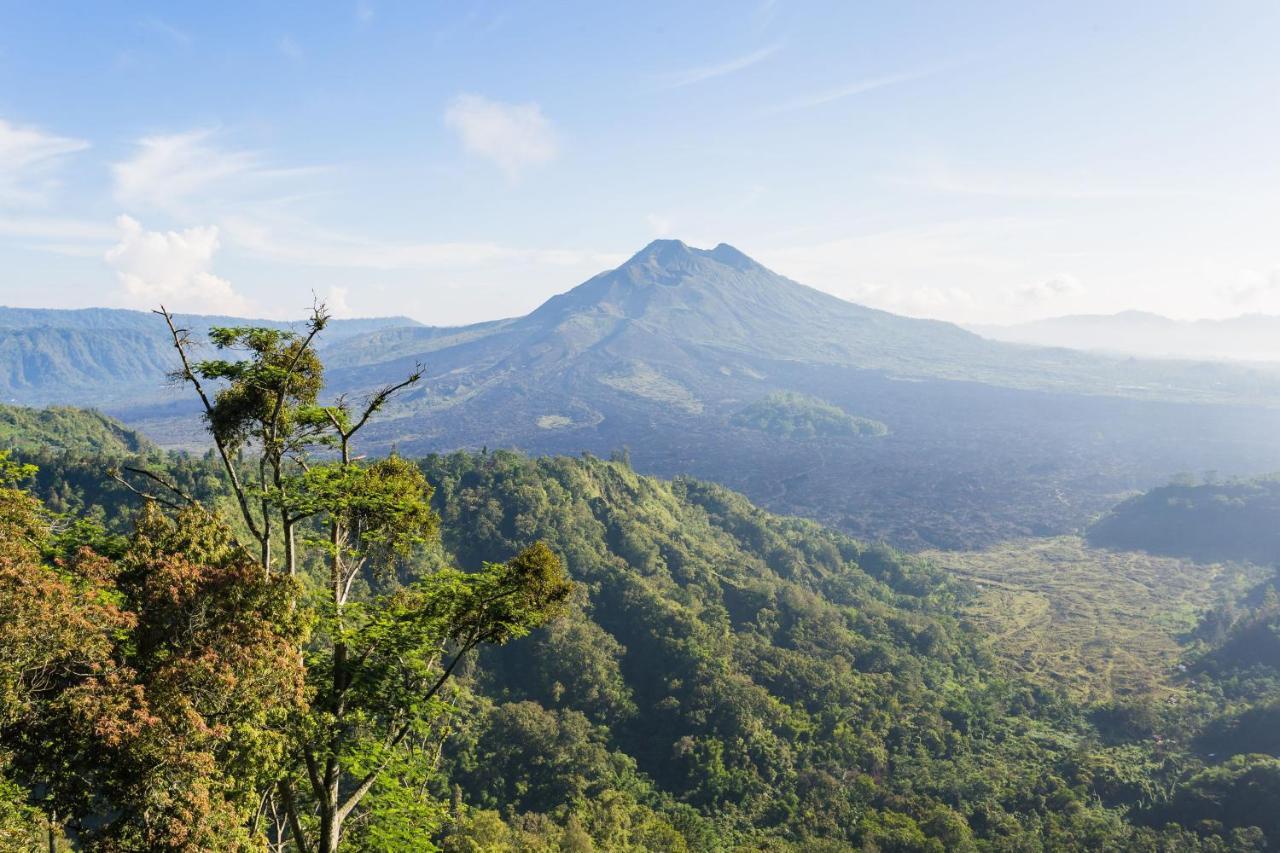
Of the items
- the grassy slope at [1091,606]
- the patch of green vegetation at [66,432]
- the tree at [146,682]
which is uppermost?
the tree at [146,682]

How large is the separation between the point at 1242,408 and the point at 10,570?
796ft

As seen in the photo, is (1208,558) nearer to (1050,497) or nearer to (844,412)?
(1050,497)

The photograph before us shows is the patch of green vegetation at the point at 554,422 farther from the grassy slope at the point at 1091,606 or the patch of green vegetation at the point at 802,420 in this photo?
the grassy slope at the point at 1091,606

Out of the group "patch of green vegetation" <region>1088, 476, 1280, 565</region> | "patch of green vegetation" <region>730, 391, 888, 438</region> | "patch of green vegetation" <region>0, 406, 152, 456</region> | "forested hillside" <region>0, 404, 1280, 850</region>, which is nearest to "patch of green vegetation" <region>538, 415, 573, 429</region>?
"patch of green vegetation" <region>730, 391, 888, 438</region>

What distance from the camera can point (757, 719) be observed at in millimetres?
38625

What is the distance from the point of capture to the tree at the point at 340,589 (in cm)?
756

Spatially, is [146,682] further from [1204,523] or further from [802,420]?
[802,420]

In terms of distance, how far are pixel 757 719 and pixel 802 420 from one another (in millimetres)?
149114

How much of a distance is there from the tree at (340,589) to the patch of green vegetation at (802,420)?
171259 millimetres

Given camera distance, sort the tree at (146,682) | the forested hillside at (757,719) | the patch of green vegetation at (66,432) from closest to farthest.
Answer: the tree at (146,682) → the forested hillside at (757,719) → the patch of green vegetation at (66,432)

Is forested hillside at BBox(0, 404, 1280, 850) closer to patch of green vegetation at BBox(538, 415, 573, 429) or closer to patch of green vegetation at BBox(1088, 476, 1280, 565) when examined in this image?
patch of green vegetation at BBox(1088, 476, 1280, 565)

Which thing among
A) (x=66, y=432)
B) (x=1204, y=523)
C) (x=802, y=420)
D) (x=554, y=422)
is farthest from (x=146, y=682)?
(x=802, y=420)

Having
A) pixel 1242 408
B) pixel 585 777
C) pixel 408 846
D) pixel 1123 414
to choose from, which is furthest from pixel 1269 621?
pixel 1242 408

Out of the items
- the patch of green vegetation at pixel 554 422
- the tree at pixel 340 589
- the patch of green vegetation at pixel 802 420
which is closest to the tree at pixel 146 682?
the tree at pixel 340 589
